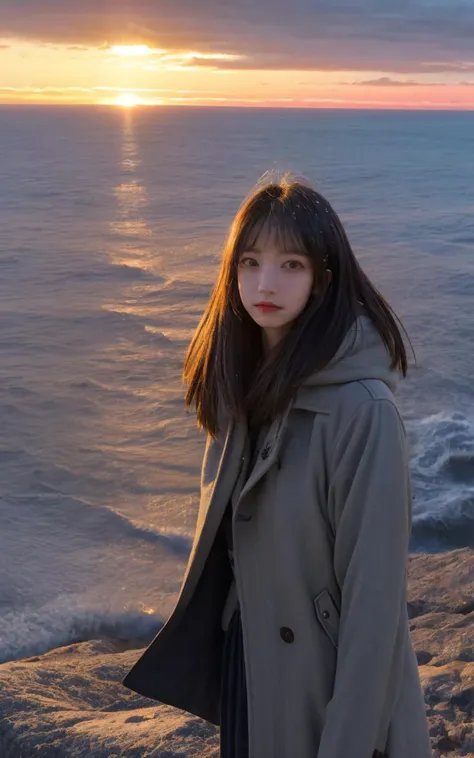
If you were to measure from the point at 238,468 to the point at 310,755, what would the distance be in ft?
2.06

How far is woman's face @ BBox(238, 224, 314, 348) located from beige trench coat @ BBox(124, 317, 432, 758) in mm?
142

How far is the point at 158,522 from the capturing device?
6.33m

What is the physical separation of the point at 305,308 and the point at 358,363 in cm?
19

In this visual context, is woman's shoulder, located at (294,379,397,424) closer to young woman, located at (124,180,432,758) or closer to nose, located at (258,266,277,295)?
young woman, located at (124,180,432,758)

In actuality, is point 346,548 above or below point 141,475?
above

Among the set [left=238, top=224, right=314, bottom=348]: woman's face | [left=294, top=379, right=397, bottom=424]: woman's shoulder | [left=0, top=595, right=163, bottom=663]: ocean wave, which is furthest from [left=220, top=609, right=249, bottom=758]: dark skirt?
[left=0, top=595, right=163, bottom=663]: ocean wave

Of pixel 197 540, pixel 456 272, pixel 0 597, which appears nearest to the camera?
pixel 197 540

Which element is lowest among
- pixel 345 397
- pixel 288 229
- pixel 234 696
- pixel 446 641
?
pixel 446 641

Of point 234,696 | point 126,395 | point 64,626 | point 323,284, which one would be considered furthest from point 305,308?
point 126,395

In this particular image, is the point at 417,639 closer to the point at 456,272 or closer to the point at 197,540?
the point at 197,540

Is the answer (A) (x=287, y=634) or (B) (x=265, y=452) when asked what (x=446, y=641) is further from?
(B) (x=265, y=452)

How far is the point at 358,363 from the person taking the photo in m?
1.64

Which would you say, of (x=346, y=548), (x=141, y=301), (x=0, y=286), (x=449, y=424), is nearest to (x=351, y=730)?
(x=346, y=548)

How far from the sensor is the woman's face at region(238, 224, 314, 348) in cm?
171
